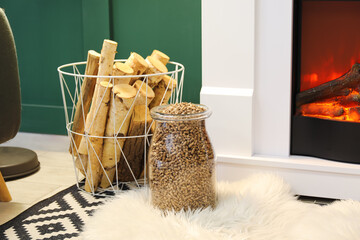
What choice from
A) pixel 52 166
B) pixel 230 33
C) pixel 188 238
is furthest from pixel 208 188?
pixel 52 166

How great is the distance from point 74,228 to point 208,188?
0.43 m

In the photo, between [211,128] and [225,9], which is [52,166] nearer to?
[211,128]

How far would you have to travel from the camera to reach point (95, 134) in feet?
5.87

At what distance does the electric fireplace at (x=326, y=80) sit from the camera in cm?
171

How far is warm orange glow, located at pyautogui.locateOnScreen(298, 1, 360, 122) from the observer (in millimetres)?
1711

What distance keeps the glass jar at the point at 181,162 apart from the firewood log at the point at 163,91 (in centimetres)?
39

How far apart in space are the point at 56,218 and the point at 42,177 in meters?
0.43

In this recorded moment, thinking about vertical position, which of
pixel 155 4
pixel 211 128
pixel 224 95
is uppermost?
pixel 155 4

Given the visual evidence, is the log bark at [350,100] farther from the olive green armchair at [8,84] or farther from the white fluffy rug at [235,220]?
the olive green armchair at [8,84]

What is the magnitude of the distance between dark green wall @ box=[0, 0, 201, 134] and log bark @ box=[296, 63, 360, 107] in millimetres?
628

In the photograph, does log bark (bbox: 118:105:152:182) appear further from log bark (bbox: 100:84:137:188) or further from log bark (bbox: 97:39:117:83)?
log bark (bbox: 97:39:117:83)

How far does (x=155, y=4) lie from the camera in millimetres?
2285

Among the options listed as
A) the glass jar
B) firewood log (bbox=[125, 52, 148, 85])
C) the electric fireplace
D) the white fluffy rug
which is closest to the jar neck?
the glass jar

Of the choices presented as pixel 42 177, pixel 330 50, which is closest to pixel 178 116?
pixel 330 50
